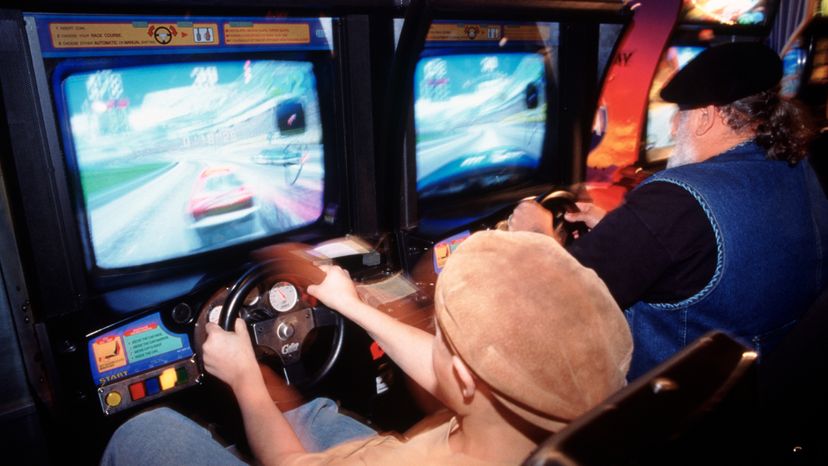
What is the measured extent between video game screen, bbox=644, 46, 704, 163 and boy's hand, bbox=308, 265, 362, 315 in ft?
7.15

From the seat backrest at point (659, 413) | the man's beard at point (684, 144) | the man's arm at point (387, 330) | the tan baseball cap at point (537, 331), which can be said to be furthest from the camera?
the man's beard at point (684, 144)

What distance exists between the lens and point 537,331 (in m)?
0.81

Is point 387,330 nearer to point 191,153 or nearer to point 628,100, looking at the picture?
point 191,153

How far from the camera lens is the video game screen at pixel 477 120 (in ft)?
7.03

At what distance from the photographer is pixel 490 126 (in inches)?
92.8

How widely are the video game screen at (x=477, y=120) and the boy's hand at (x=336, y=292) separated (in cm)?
62

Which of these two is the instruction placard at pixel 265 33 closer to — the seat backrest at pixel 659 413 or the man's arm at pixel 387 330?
the man's arm at pixel 387 330

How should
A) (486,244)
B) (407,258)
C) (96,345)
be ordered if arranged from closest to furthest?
1. (486,244)
2. (96,345)
3. (407,258)

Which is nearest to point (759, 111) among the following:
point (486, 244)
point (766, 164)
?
point (766, 164)

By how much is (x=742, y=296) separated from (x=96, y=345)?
1632mm

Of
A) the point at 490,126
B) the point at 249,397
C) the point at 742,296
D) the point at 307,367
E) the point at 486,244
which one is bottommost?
the point at 307,367

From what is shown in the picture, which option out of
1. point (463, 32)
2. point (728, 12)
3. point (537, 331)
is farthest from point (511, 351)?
point (728, 12)

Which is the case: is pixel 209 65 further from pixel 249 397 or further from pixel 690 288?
pixel 690 288

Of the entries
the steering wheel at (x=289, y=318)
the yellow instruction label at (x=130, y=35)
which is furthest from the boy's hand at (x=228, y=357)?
the yellow instruction label at (x=130, y=35)
